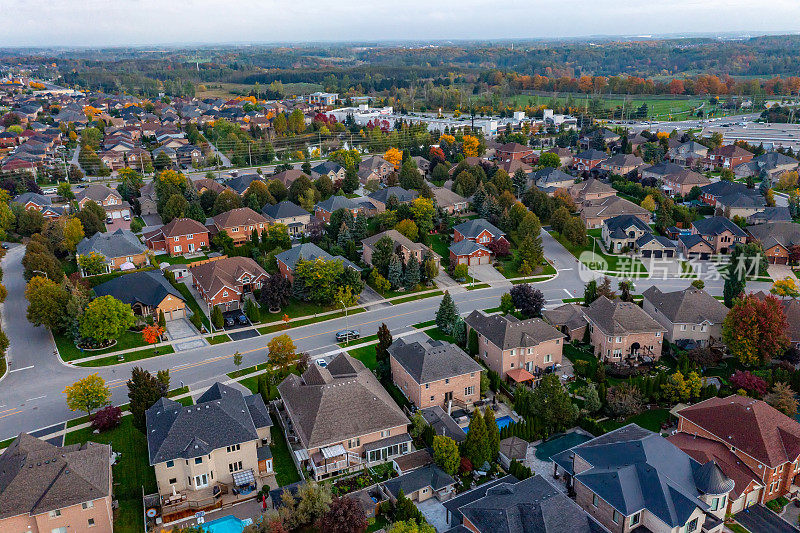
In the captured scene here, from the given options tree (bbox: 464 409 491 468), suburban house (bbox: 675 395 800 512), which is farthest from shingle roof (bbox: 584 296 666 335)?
tree (bbox: 464 409 491 468)

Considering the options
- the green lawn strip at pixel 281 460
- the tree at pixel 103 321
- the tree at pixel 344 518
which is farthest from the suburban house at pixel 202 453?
the tree at pixel 103 321

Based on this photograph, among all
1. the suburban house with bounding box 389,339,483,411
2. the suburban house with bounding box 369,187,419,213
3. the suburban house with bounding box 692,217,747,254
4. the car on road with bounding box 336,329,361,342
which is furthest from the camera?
the suburban house with bounding box 369,187,419,213

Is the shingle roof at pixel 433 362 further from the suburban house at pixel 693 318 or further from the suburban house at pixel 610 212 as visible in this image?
the suburban house at pixel 610 212

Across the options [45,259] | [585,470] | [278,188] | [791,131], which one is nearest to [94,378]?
[45,259]

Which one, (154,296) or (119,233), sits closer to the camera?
(154,296)

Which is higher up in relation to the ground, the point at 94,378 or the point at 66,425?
the point at 94,378

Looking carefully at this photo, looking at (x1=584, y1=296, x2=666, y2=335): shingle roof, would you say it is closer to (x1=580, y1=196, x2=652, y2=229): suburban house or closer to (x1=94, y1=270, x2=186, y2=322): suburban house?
(x1=580, y1=196, x2=652, y2=229): suburban house

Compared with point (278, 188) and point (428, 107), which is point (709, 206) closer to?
point (278, 188)
